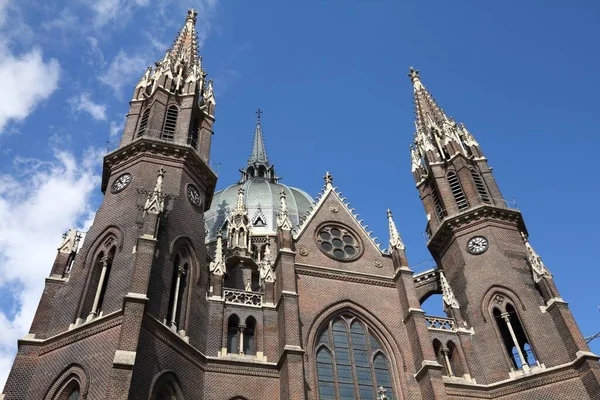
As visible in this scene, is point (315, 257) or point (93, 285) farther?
point (315, 257)

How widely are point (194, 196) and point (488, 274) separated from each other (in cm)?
1582

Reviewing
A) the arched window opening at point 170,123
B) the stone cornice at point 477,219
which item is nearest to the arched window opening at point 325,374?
the stone cornice at point 477,219

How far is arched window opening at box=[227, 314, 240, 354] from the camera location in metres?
25.1

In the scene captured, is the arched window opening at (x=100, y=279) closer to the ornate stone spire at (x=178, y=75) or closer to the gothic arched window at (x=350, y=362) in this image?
the gothic arched window at (x=350, y=362)

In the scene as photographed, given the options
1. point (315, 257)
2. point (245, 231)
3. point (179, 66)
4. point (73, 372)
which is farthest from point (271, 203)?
point (73, 372)

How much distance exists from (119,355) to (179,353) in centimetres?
354

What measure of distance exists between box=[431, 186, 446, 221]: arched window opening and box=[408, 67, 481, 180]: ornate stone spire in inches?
84.8

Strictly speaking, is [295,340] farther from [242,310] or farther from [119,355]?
[119,355]

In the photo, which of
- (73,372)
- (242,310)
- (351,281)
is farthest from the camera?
(351,281)

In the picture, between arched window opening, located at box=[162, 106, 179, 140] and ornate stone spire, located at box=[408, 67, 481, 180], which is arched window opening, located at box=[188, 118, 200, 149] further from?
ornate stone spire, located at box=[408, 67, 481, 180]

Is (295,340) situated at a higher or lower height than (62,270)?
lower

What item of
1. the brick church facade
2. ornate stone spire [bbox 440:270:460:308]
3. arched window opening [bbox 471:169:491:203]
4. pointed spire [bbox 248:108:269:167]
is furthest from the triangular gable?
pointed spire [bbox 248:108:269:167]

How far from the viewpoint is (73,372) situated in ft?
67.6

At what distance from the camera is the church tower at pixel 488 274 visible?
26891 mm
